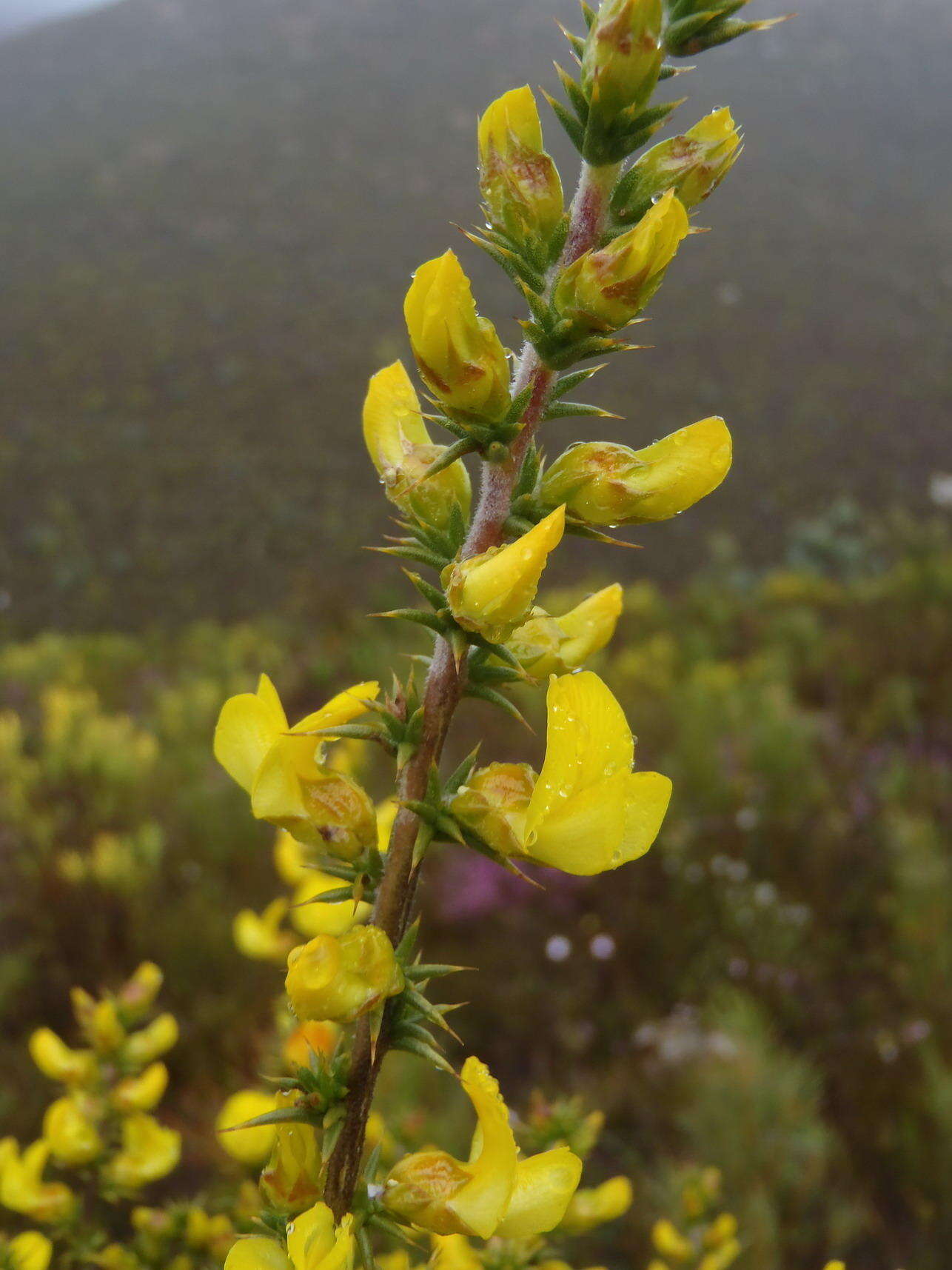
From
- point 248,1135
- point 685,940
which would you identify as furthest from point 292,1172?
point 685,940

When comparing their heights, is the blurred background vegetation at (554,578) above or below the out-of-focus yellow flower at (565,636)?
below

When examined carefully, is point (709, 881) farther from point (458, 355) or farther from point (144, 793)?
point (458, 355)

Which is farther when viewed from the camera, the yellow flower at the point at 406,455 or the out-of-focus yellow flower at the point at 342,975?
the yellow flower at the point at 406,455

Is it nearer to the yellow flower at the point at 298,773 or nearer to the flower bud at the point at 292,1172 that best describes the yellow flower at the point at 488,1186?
the flower bud at the point at 292,1172

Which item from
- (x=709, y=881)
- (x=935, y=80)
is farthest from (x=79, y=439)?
(x=935, y=80)

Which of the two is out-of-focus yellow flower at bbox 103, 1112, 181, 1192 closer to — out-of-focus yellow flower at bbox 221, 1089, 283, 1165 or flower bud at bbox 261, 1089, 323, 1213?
out-of-focus yellow flower at bbox 221, 1089, 283, 1165

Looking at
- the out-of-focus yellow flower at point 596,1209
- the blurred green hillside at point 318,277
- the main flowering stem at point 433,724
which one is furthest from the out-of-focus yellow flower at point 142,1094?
the blurred green hillside at point 318,277
